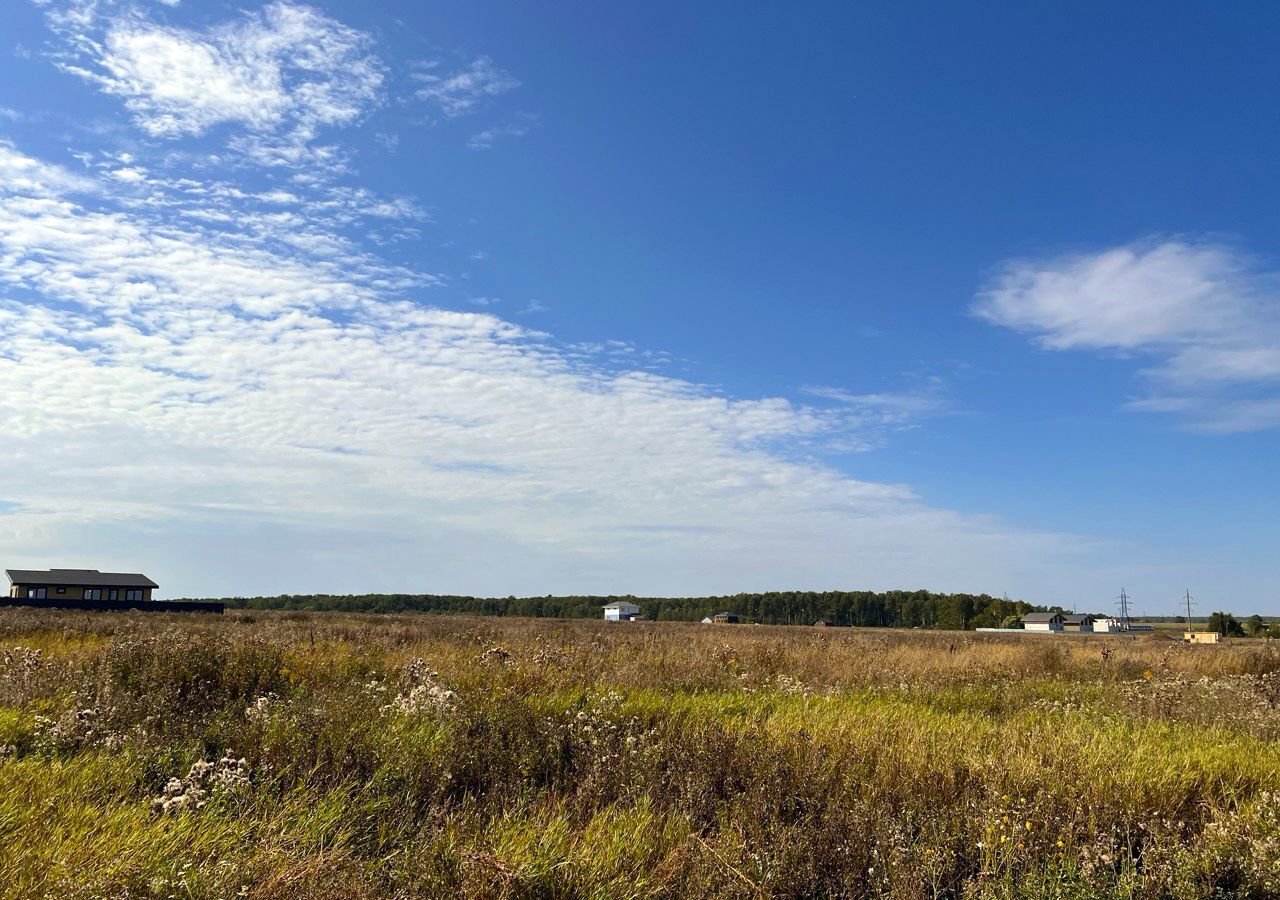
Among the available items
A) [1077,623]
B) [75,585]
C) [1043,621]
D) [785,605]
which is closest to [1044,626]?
[1043,621]

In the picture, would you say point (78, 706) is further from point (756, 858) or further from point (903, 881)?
point (903, 881)

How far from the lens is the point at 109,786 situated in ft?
17.5

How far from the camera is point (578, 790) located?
5.84 meters

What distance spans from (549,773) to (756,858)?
89.7 inches

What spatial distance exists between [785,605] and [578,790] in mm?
143826

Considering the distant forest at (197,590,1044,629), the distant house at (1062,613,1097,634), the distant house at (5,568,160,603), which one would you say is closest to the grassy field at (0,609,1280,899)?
the distant house at (5,568,160,603)

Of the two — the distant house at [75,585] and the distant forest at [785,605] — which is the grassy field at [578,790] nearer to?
the distant house at [75,585]

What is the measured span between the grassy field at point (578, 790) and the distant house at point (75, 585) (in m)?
71.7

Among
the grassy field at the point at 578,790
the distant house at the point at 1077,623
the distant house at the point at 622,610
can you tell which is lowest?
the distant house at the point at 622,610

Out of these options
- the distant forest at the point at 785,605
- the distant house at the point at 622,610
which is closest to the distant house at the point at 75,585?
the distant forest at the point at 785,605

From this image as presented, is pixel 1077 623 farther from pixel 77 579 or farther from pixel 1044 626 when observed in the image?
pixel 77 579

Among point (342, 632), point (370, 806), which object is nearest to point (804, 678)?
point (370, 806)

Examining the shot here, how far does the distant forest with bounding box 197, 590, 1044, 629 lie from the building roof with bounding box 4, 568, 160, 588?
35.6 meters

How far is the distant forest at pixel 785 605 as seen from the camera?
375ft
